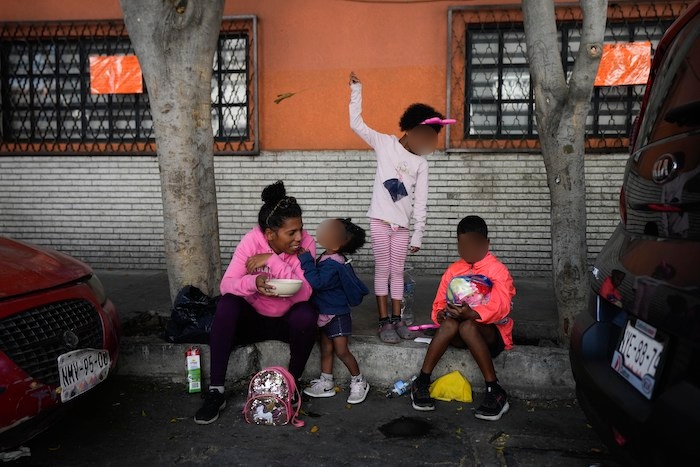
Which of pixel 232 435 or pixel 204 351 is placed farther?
pixel 204 351

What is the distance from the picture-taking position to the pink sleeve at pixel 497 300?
11.8ft

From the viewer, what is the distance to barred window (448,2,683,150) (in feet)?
20.9

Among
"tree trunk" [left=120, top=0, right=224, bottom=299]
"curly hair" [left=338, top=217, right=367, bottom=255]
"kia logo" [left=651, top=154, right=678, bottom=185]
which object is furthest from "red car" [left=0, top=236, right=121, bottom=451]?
"kia logo" [left=651, top=154, right=678, bottom=185]

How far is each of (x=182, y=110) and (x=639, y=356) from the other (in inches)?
130

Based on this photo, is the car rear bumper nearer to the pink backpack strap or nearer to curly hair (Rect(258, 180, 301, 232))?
the pink backpack strap

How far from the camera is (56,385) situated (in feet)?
9.29

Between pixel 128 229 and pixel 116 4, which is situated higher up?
pixel 116 4

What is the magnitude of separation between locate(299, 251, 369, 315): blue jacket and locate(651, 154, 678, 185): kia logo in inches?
76.1

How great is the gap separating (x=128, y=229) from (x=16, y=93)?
2119 mm

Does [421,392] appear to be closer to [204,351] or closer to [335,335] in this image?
[335,335]

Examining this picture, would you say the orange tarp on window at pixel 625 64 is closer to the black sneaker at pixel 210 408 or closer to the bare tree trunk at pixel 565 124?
the bare tree trunk at pixel 565 124

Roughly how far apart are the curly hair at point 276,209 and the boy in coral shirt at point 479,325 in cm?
101

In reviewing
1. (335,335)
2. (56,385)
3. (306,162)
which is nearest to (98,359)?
(56,385)

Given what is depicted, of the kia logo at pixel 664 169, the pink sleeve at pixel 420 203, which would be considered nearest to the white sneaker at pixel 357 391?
the pink sleeve at pixel 420 203
